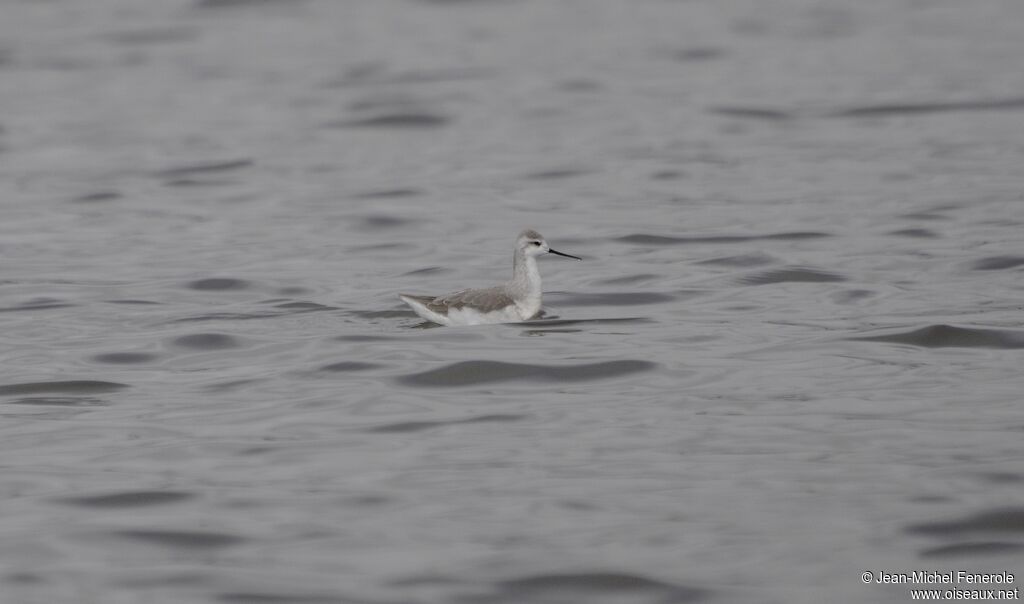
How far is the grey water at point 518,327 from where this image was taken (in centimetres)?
870

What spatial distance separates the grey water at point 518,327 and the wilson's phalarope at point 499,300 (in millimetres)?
253

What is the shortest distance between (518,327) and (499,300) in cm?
25

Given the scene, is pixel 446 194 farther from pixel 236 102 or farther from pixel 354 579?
pixel 354 579

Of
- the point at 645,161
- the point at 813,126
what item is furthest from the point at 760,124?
the point at 645,161

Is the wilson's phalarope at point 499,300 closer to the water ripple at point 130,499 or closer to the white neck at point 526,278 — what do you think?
the white neck at point 526,278

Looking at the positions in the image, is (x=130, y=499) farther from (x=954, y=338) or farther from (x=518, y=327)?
(x=954, y=338)

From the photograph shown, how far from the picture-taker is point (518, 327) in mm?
13820

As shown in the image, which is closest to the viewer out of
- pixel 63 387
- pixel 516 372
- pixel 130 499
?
pixel 130 499

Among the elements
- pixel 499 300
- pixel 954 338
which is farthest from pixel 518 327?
pixel 954 338

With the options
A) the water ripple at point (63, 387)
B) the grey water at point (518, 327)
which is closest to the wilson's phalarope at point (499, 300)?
the grey water at point (518, 327)

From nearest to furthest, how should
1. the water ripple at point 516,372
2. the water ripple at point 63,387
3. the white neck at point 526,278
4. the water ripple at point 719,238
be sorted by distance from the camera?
the water ripple at point 63,387 → the water ripple at point 516,372 → the white neck at point 526,278 → the water ripple at point 719,238

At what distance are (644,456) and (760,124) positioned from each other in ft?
47.4

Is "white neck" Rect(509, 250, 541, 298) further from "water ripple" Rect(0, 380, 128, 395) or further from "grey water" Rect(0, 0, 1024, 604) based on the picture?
"water ripple" Rect(0, 380, 128, 395)

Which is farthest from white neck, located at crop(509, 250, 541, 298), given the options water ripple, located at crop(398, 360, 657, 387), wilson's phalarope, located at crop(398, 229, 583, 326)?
water ripple, located at crop(398, 360, 657, 387)
